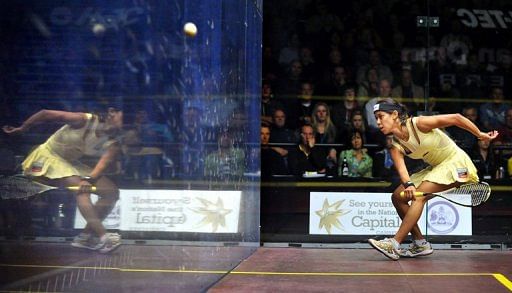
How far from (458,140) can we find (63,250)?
649 cm

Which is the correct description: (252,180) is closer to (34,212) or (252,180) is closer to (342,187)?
(342,187)

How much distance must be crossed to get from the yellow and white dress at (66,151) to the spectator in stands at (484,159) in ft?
21.1

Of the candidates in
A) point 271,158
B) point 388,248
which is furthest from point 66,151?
point 271,158

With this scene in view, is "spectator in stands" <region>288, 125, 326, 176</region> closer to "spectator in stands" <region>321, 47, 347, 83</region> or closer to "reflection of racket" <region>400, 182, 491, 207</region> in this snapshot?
"spectator in stands" <region>321, 47, 347, 83</region>

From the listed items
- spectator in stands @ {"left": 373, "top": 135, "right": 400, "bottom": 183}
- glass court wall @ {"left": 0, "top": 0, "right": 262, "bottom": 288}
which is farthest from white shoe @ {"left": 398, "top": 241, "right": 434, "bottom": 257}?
glass court wall @ {"left": 0, "top": 0, "right": 262, "bottom": 288}

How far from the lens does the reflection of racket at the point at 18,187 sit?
2141mm

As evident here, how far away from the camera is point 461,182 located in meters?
7.01

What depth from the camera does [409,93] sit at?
8.21m

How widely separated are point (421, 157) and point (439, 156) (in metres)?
0.21

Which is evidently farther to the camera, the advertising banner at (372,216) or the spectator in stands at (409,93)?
the spectator in stands at (409,93)

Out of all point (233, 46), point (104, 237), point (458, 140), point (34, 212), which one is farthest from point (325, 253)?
point (34, 212)

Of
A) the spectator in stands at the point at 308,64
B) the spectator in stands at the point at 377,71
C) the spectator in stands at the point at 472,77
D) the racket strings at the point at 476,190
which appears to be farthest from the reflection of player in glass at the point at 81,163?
the spectator in stands at the point at 472,77

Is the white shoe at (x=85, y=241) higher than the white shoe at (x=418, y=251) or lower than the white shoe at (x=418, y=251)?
higher

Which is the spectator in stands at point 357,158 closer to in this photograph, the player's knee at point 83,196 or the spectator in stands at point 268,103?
the spectator in stands at point 268,103
